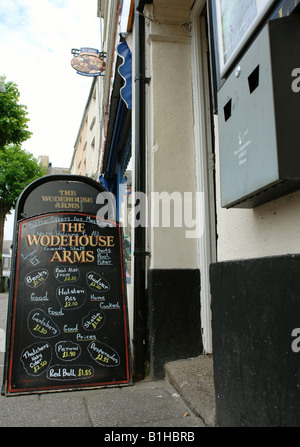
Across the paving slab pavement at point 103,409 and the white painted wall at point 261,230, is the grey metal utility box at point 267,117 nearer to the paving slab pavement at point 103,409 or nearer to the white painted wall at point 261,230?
the white painted wall at point 261,230

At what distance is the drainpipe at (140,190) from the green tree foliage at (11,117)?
9026 millimetres

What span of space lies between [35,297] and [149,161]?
1.66 m

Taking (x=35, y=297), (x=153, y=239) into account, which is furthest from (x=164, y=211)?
(x=35, y=297)

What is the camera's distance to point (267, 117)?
4.41ft

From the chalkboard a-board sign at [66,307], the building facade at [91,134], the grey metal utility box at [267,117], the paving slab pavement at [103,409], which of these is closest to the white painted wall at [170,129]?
the chalkboard a-board sign at [66,307]

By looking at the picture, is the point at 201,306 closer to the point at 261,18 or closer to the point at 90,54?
the point at 261,18

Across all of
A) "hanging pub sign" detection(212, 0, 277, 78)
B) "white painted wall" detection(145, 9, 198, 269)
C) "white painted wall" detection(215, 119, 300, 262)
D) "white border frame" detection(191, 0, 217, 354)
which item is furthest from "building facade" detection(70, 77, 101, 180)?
"white painted wall" detection(215, 119, 300, 262)

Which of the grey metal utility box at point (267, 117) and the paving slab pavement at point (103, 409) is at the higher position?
the grey metal utility box at point (267, 117)

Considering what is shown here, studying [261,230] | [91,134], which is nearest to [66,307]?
[261,230]

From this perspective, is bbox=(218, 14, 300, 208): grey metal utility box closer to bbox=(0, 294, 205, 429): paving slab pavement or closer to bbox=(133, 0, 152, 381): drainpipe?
bbox=(0, 294, 205, 429): paving slab pavement

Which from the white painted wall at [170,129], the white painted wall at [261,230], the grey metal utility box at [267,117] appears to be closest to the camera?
the grey metal utility box at [267,117]

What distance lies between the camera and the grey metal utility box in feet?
4.25

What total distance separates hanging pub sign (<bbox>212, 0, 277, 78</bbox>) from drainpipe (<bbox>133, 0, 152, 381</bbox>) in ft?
5.52

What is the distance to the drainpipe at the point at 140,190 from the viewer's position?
3.28 meters
